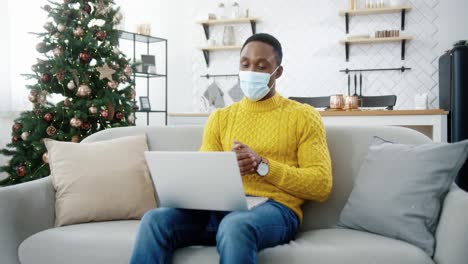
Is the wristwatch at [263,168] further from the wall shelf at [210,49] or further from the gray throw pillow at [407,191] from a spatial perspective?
the wall shelf at [210,49]

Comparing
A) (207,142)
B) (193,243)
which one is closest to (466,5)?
(207,142)

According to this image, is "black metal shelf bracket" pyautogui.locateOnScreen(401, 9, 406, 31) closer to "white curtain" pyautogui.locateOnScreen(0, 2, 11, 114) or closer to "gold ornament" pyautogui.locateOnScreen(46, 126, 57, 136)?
"gold ornament" pyautogui.locateOnScreen(46, 126, 57, 136)

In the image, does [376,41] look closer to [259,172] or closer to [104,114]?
[104,114]

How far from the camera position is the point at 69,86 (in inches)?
129

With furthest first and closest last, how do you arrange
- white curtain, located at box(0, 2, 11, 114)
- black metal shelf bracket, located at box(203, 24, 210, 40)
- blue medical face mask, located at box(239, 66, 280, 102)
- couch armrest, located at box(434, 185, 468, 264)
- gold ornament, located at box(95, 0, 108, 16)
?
black metal shelf bracket, located at box(203, 24, 210, 40)
white curtain, located at box(0, 2, 11, 114)
gold ornament, located at box(95, 0, 108, 16)
blue medical face mask, located at box(239, 66, 280, 102)
couch armrest, located at box(434, 185, 468, 264)

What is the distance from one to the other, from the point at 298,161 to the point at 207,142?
1.21ft

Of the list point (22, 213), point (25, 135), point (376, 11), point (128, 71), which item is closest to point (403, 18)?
point (376, 11)

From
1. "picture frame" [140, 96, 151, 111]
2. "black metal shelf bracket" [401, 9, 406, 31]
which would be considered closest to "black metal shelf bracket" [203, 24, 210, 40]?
"picture frame" [140, 96, 151, 111]

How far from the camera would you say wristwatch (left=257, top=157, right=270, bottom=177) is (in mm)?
1552

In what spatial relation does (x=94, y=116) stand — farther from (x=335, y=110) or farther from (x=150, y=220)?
(x=150, y=220)

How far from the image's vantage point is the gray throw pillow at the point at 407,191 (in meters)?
1.51

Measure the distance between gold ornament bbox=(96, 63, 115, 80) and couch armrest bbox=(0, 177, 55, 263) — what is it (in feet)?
5.18

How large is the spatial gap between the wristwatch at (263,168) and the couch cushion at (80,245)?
19.4 inches

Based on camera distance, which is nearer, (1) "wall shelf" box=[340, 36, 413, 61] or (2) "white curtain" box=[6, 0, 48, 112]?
(2) "white curtain" box=[6, 0, 48, 112]
